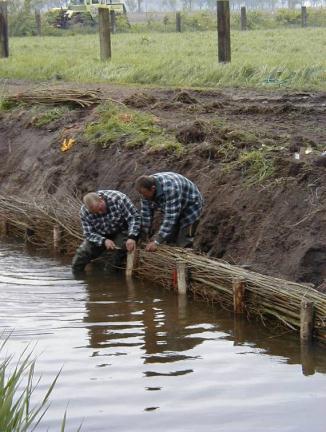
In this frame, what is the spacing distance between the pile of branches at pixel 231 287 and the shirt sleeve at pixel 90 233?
0.57 metres

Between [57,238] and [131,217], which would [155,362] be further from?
[57,238]

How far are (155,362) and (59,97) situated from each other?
1045 cm

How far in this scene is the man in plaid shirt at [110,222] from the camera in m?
12.6

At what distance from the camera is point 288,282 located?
10.3 m

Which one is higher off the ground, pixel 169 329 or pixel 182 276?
pixel 182 276

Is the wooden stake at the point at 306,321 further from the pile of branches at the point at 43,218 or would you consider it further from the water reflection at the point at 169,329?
the pile of branches at the point at 43,218

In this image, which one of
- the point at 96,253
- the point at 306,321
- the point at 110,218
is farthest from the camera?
the point at 96,253

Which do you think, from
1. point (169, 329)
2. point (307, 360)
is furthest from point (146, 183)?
point (307, 360)

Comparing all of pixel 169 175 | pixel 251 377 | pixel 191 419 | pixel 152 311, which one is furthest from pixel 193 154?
pixel 191 419

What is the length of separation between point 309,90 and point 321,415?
39.6ft

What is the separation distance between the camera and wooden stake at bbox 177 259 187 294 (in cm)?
1166

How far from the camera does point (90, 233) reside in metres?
12.8

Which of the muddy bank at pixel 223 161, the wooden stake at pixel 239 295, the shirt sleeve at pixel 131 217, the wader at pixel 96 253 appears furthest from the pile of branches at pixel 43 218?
the wooden stake at pixel 239 295

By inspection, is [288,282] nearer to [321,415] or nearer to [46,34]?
[321,415]
